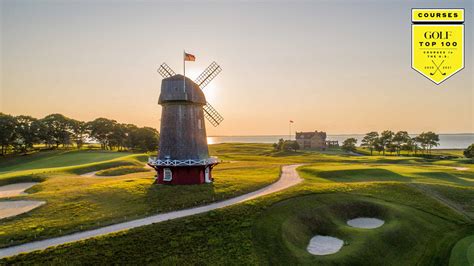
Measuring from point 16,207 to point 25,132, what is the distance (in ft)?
199

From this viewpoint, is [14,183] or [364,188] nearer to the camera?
[364,188]

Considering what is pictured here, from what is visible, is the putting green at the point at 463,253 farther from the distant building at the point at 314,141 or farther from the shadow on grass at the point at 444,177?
the distant building at the point at 314,141

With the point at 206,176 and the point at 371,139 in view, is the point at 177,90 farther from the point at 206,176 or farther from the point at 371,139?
the point at 371,139

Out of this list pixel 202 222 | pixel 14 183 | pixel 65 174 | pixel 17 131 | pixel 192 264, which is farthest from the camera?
pixel 17 131

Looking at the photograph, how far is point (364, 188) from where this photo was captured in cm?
3422

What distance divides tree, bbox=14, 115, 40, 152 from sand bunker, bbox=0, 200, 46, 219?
5688 cm

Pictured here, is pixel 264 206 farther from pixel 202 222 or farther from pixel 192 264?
pixel 192 264

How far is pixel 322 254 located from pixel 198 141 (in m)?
20.0

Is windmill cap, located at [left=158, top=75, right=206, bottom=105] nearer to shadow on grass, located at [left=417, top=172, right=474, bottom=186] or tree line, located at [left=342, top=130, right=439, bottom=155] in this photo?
shadow on grass, located at [left=417, top=172, right=474, bottom=186]

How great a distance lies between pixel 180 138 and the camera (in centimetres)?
3431

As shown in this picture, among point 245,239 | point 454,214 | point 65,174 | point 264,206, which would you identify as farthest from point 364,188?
point 65,174

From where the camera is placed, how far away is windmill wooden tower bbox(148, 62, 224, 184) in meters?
33.6

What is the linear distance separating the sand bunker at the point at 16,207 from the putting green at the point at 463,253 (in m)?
35.9

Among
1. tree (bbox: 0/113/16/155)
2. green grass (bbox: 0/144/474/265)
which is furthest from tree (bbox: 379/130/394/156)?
tree (bbox: 0/113/16/155)
